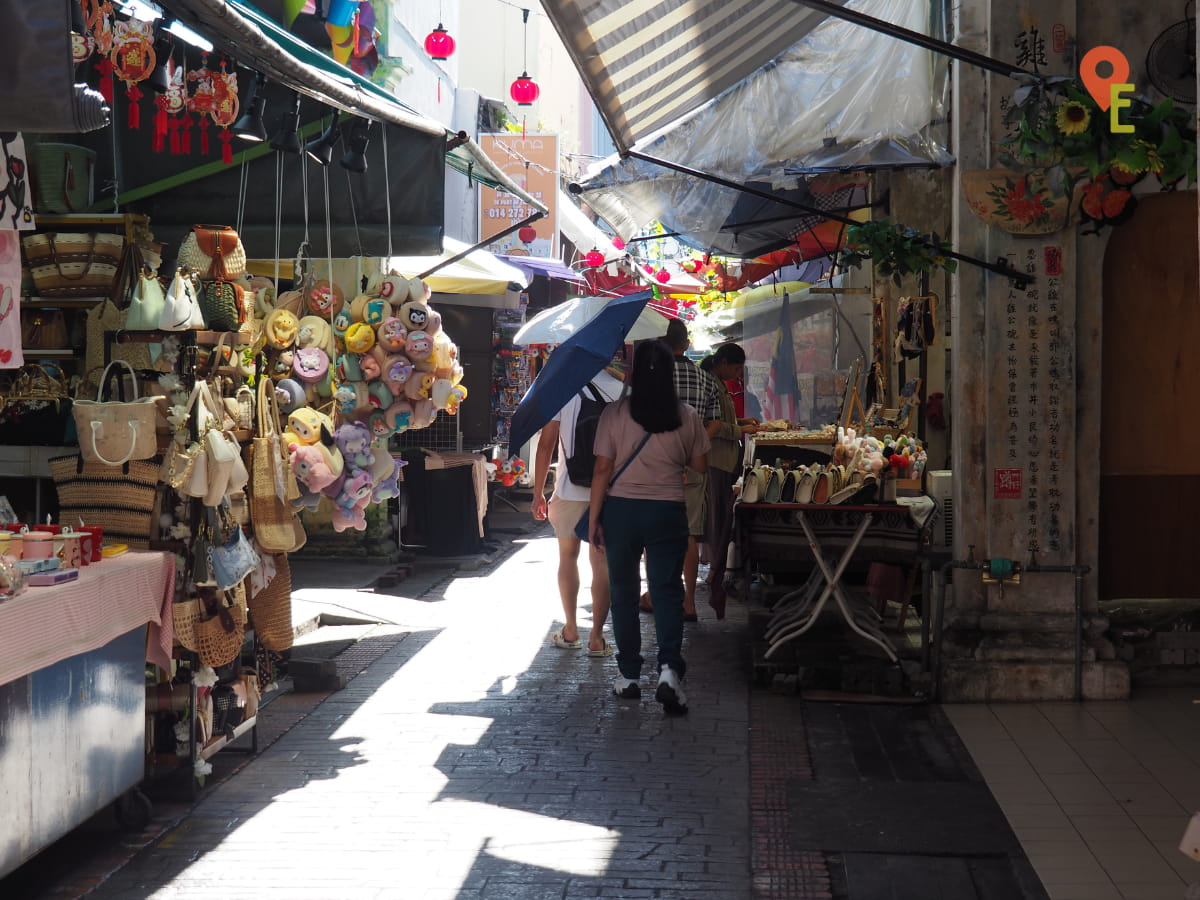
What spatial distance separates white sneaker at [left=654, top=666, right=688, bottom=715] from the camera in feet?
24.4

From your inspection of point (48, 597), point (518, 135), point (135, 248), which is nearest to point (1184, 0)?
point (135, 248)

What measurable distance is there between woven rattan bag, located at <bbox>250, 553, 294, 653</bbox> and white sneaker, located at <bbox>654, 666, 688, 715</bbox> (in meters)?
2.12

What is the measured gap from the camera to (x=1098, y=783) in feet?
19.9

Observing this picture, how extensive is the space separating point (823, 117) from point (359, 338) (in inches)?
178

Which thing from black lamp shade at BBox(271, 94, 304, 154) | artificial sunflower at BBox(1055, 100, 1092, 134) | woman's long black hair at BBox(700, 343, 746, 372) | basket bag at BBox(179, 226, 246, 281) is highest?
black lamp shade at BBox(271, 94, 304, 154)

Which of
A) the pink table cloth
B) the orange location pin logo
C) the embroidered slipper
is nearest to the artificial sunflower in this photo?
the orange location pin logo

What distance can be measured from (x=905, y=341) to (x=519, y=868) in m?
6.20

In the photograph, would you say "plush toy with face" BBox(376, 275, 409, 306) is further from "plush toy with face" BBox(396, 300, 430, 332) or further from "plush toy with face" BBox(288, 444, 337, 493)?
"plush toy with face" BBox(288, 444, 337, 493)

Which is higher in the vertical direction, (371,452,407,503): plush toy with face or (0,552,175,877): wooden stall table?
(371,452,407,503): plush toy with face

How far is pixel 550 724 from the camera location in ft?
23.7

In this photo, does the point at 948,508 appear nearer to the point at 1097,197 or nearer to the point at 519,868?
the point at 1097,197

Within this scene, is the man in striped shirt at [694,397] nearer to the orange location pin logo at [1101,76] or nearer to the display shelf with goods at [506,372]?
the orange location pin logo at [1101,76]

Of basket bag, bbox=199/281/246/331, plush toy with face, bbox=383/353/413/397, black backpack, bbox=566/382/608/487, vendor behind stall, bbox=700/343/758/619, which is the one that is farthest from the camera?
vendor behind stall, bbox=700/343/758/619

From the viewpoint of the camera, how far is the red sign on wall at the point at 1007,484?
301 inches
